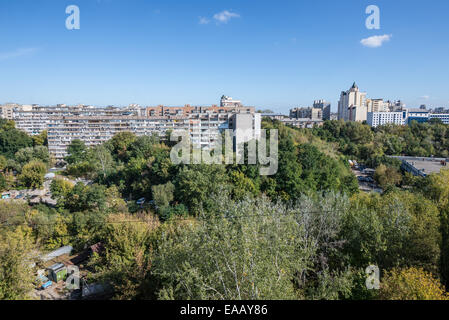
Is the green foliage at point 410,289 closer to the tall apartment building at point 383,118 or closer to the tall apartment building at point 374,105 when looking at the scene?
the tall apartment building at point 383,118

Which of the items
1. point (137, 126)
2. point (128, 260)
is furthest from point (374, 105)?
point (128, 260)

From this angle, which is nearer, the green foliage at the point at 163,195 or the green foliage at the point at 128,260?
the green foliage at the point at 128,260

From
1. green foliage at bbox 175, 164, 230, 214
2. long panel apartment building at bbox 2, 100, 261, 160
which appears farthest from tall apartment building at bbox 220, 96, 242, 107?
green foliage at bbox 175, 164, 230, 214

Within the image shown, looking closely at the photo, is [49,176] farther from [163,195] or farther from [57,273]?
[57,273]

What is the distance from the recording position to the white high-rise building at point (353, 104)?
46875 mm

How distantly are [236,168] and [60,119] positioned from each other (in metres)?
21.0

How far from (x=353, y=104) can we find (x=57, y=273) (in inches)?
2109

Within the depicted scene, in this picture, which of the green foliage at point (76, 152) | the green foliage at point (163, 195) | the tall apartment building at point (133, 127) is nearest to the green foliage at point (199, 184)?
the green foliage at point (163, 195)

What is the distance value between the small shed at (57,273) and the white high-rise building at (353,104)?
49176mm

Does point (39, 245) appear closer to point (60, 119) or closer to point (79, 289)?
point (79, 289)

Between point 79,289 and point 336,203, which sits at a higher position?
point 336,203

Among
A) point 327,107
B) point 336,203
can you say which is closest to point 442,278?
point 336,203

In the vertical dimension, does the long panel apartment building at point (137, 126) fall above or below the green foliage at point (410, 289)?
above

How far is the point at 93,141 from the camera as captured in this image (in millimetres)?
26656
